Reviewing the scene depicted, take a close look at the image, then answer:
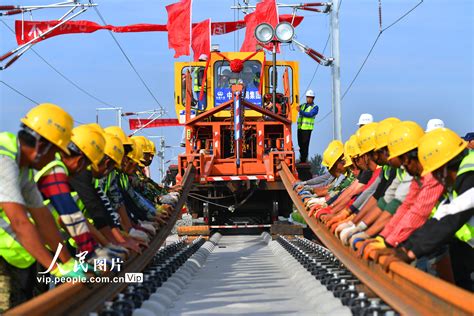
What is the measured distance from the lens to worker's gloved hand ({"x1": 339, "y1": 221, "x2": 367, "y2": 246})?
7930mm

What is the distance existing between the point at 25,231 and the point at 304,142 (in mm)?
14510

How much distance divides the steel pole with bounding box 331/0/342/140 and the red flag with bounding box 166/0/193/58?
5.01 meters

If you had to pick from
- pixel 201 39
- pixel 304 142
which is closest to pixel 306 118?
pixel 304 142

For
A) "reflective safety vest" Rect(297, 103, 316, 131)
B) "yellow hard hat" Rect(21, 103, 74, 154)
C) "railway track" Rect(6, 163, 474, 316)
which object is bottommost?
"railway track" Rect(6, 163, 474, 316)

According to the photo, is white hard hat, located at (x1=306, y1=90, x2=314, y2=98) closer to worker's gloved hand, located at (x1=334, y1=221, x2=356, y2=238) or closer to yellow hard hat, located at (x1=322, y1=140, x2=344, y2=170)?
yellow hard hat, located at (x1=322, y1=140, x2=344, y2=170)

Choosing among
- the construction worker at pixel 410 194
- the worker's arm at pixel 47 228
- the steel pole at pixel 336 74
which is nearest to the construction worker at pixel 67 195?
the worker's arm at pixel 47 228

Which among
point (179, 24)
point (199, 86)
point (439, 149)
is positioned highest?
point (179, 24)

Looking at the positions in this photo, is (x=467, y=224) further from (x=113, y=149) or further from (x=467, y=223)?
(x=113, y=149)

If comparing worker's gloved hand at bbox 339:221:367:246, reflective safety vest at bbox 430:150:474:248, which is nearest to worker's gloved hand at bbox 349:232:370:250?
worker's gloved hand at bbox 339:221:367:246

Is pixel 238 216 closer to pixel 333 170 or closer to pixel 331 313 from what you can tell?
pixel 333 170

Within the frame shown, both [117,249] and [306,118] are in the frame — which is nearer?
[117,249]

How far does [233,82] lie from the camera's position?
19.0 m

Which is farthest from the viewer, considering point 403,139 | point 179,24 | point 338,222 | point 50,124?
point 179,24

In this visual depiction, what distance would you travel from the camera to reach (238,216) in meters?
19.7
